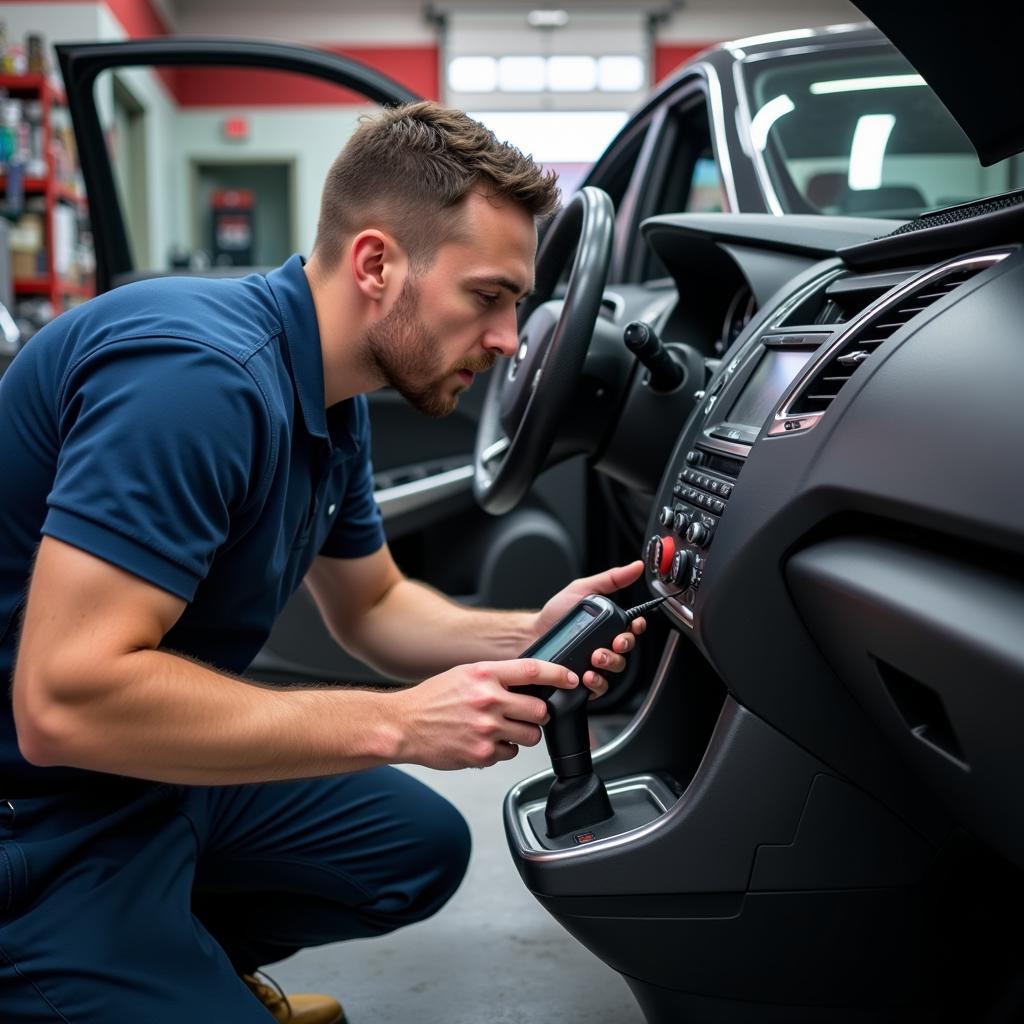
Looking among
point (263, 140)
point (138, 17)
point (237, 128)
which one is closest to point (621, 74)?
point (263, 140)

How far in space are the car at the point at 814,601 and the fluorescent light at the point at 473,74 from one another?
28.3 feet

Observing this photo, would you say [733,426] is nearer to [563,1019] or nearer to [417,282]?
[417,282]

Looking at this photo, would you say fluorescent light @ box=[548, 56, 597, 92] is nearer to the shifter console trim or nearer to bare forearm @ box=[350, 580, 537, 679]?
bare forearm @ box=[350, 580, 537, 679]

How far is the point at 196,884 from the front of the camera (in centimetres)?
128

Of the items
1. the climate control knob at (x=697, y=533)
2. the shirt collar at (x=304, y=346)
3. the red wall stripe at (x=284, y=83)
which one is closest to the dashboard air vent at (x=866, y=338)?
the climate control knob at (x=697, y=533)

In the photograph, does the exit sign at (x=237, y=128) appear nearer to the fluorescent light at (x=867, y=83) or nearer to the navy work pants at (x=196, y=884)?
the fluorescent light at (x=867, y=83)

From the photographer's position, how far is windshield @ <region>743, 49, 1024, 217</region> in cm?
182

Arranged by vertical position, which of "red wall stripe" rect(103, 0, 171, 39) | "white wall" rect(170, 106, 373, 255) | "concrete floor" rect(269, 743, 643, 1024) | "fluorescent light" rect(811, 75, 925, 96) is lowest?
"concrete floor" rect(269, 743, 643, 1024)

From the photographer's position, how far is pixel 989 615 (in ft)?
2.33

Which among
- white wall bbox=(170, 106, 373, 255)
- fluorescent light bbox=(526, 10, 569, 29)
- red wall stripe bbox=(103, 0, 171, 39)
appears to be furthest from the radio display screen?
fluorescent light bbox=(526, 10, 569, 29)

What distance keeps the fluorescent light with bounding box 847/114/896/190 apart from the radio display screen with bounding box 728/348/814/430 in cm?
95

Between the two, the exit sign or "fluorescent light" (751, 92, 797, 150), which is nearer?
"fluorescent light" (751, 92, 797, 150)

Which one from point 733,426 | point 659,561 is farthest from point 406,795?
point 733,426

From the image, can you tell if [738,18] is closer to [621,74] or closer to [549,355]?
[621,74]
